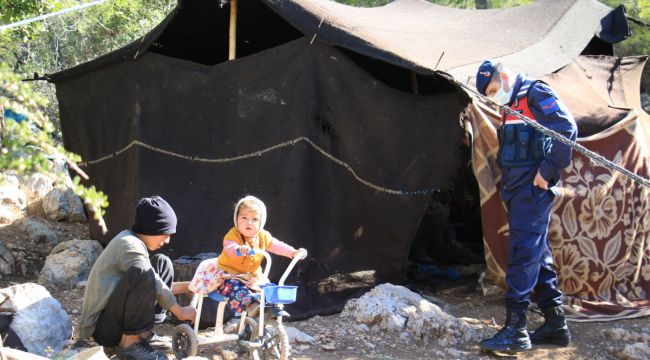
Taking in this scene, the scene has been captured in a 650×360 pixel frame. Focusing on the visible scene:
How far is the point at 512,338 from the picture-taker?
14.4ft

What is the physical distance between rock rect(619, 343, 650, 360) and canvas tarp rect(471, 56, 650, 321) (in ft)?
2.03

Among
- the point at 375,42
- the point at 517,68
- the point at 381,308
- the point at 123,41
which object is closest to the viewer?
→ the point at 381,308

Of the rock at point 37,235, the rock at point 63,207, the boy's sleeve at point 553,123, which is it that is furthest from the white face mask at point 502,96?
the rock at point 63,207

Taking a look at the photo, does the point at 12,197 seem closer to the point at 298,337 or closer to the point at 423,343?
the point at 298,337

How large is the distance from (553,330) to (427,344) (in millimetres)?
833

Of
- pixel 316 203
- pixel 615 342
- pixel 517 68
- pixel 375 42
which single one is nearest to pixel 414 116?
pixel 375 42

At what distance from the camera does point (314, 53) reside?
521cm

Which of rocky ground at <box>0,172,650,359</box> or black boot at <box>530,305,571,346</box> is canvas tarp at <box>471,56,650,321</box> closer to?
rocky ground at <box>0,172,650,359</box>

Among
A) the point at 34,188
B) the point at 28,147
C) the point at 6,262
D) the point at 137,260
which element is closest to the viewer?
Answer: the point at 28,147

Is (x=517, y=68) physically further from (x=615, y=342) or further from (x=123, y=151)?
(x=123, y=151)

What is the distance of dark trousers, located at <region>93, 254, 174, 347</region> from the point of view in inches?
146

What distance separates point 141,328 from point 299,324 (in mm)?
1325

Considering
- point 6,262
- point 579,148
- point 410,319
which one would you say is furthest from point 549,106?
point 6,262

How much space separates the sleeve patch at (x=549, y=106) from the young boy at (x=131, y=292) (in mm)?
2408
